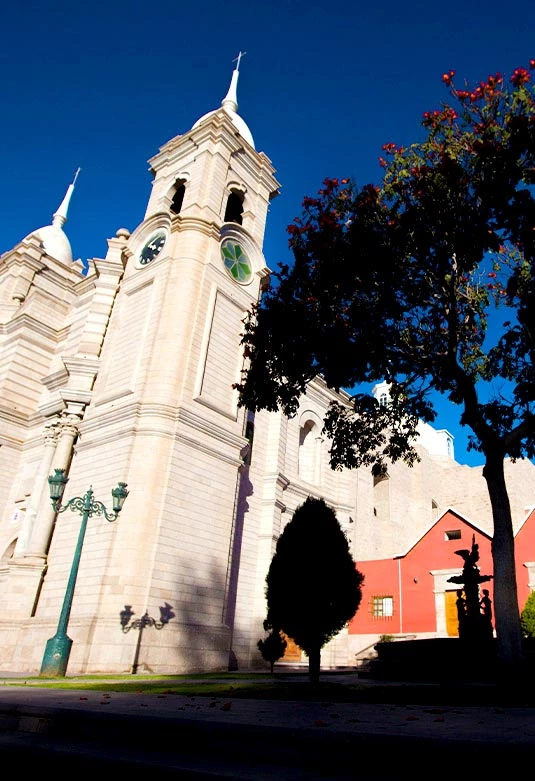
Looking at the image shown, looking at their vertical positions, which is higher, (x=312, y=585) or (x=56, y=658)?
(x=312, y=585)

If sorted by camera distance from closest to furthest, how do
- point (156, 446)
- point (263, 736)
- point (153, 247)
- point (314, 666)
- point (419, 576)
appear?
point (263, 736), point (314, 666), point (156, 446), point (153, 247), point (419, 576)

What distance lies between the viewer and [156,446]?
19469 millimetres

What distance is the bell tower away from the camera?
58.8ft

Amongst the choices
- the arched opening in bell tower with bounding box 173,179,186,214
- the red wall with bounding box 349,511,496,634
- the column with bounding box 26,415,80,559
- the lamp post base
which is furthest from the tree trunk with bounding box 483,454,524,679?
the arched opening in bell tower with bounding box 173,179,186,214

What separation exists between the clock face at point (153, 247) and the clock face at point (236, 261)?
277 centimetres

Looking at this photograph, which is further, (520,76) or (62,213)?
(62,213)

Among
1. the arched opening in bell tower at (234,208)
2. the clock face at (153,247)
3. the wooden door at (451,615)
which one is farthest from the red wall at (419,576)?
the clock face at (153,247)

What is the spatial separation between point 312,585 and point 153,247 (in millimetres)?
18033

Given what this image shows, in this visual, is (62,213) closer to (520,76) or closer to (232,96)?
(232,96)

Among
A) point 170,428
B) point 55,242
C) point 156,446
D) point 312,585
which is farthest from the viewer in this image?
point 55,242

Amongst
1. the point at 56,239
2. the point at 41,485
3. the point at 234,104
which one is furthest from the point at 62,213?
the point at 41,485

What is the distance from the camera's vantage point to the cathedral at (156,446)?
18.1 meters

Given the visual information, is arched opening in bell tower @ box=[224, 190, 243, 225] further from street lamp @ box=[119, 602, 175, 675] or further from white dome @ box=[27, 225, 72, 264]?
street lamp @ box=[119, 602, 175, 675]

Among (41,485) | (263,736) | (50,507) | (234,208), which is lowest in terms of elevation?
(263,736)
